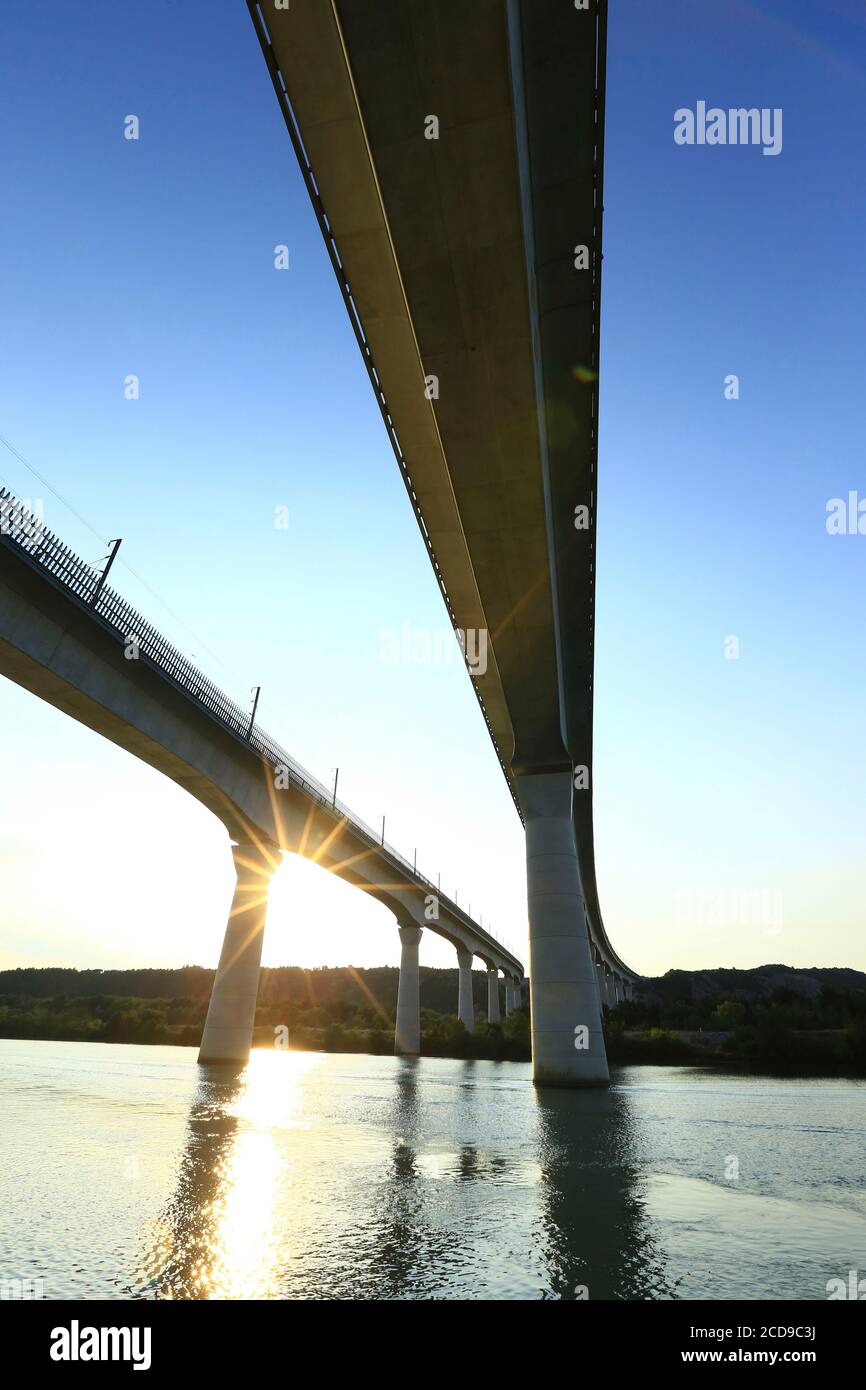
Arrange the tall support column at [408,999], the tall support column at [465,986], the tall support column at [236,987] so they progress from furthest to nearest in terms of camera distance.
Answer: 1. the tall support column at [465,986]
2. the tall support column at [408,999]
3. the tall support column at [236,987]

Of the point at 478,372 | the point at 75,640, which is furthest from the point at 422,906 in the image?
the point at 478,372

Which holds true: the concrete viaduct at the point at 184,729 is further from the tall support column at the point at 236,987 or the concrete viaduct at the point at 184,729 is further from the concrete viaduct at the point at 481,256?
the concrete viaduct at the point at 481,256

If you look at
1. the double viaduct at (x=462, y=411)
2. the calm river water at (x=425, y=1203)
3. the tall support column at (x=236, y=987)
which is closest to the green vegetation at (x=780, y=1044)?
the double viaduct at (x=462, y=411)

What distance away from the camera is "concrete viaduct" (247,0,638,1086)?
1210 cm

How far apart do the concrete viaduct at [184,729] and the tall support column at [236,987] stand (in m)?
0.05

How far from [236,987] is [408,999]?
32.5 meters

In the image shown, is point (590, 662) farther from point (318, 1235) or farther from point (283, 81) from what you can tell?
point (318, 1235)

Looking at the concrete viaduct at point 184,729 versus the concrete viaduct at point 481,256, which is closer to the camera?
the concrete viaduct at point 481,256

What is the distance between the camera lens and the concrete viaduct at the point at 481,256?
1210cm

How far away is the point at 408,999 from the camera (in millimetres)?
64750

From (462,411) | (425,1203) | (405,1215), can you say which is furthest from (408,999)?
(405,1215)

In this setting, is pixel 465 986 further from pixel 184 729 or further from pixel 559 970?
pixel 184 729

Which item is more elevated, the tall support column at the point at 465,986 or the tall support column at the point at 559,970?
the tall support column at the point at 559,970

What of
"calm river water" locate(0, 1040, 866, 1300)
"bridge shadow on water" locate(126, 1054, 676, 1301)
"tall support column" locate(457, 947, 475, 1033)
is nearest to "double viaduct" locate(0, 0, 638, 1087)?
"calm river water" locate(0, 1040, 866, 1300)
